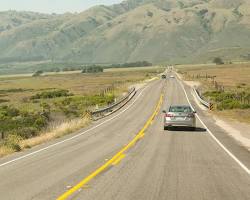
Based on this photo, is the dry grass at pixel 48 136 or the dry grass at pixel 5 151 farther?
the dry grass at pixel 48 136

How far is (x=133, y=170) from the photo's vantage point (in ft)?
47.9

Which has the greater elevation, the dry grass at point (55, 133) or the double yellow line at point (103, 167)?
the double yellow line at point (103, 167)

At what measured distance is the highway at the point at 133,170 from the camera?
37.3 feet

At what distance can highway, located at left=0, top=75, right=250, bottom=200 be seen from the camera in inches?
448

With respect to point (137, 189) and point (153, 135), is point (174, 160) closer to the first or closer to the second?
point (137, 189)

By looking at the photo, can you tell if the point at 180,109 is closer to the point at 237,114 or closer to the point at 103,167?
the point at 237,114

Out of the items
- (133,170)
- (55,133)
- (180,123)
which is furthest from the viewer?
(180,123)

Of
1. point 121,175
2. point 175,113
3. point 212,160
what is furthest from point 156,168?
point 175,113

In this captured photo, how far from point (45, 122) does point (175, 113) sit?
14.6 meters

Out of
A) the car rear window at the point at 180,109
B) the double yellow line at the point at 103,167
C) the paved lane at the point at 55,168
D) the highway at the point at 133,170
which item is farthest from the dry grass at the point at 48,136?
the car rear window at the point at 180,109

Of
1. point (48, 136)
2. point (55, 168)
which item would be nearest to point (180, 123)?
point (48, 136)

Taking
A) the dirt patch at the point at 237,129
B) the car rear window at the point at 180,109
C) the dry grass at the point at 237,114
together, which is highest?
the car rear window at the point at 180,109

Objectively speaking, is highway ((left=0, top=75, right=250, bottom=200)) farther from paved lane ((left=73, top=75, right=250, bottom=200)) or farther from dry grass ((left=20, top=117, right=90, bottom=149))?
dry grass ((left=20, top=117, right=90, bottom=149))

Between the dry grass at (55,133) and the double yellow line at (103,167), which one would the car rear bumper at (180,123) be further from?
the dry grass at (55,133)
